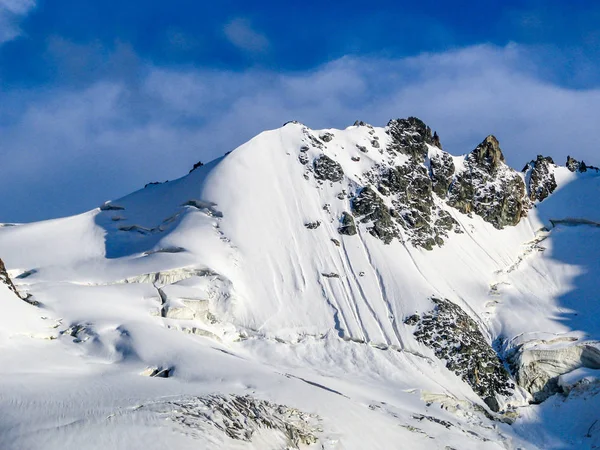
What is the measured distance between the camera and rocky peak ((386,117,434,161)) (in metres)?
107

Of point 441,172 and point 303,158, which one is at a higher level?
point 303,158

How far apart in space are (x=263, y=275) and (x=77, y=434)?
4290cm

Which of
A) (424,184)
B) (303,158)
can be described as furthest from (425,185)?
(303,158)

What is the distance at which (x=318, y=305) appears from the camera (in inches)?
2940

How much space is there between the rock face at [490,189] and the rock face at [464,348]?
95.2ft

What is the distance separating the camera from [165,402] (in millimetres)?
40875

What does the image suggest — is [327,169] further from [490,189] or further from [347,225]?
[490,189]

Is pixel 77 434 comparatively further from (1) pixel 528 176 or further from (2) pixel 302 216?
(1) pixel 528 176

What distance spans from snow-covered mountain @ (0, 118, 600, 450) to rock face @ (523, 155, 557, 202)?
14.2 inches

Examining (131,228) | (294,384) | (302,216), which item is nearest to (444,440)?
(294,384)

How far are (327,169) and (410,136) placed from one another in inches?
788

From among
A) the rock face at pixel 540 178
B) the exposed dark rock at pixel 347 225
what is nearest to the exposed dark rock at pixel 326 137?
the exposed dark rock at pixel 347 225

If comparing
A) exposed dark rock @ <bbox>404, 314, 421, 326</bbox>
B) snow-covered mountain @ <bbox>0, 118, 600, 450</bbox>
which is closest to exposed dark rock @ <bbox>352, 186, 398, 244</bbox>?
snow-covered mountain @ <bbox>0, 118, 600, 450</bbox>

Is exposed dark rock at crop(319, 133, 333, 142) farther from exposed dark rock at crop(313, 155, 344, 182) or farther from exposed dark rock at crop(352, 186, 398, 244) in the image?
exposed dark rock at crop(352, 186, 398, 244)
